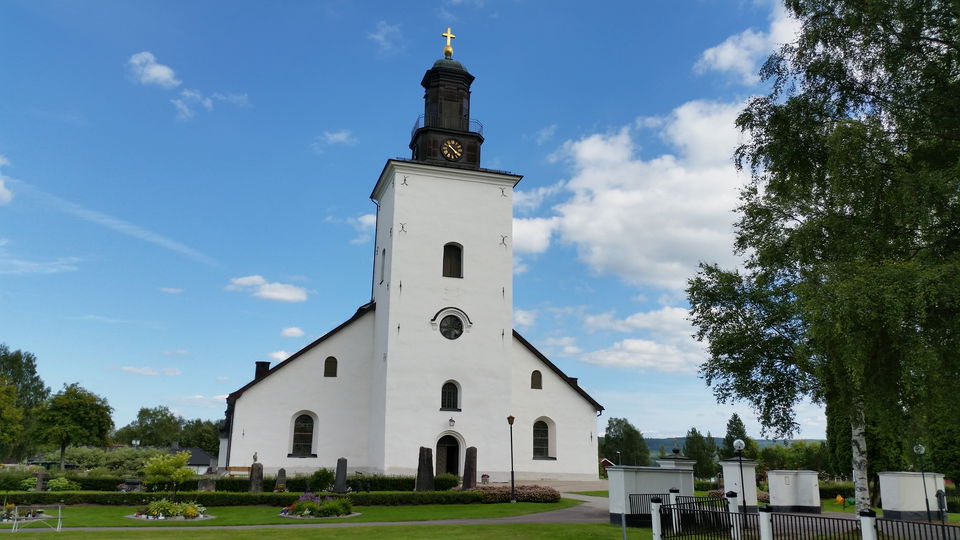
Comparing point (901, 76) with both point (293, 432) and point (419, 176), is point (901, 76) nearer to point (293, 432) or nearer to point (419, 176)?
point (419, 176)

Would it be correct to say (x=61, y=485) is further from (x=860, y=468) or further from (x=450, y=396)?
(x=860, y=468)

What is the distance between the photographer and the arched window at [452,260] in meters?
31.9

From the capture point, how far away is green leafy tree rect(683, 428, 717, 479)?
60.3 metres

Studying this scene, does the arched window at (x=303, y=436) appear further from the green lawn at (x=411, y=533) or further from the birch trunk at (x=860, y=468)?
the birch trunk at (x=860, y=468)

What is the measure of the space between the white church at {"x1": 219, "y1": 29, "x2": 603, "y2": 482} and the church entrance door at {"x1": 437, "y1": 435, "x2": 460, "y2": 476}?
45 millimetres

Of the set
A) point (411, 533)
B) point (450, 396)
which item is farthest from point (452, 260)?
point (411, 533)

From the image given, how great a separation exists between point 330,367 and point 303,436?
3377 millimetres

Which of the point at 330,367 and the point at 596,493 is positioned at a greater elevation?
the point at 330,367

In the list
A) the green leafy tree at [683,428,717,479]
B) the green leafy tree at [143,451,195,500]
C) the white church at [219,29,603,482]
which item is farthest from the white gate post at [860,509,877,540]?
the green leafy tree at [683,428,717,479]

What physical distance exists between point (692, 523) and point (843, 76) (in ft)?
34.0

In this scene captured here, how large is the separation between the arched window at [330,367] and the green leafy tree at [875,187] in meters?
22.1

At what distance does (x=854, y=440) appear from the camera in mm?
18453

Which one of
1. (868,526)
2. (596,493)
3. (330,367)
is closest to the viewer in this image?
(868,526)

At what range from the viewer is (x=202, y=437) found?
9131cm
